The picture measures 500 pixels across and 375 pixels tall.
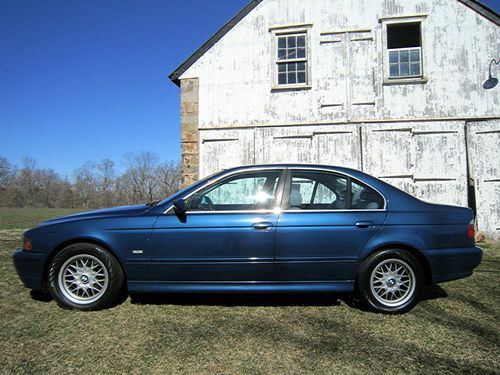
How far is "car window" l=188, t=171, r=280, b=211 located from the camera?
3.39 meters

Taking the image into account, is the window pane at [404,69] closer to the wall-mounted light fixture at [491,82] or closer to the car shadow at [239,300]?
the wall-mounted light fixture at [491,82]

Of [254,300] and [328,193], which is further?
[254,300]

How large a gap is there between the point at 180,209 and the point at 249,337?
1367 millimetres

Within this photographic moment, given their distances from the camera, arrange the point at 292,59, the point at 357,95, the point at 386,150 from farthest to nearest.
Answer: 1. the point at 292,59
2. the point at 357,95
3. the point at 386,150

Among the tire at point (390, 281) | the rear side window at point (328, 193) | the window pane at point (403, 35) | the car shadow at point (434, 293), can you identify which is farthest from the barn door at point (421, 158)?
the tire at point (390, 281)

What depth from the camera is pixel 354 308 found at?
344 cm

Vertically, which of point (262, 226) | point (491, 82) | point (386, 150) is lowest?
point (262, 226)

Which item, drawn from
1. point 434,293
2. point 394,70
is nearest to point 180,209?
point 434,293

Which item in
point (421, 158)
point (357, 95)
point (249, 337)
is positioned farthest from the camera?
point (357, 95)

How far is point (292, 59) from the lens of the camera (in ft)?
28.4

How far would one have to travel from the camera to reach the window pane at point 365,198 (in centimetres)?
341

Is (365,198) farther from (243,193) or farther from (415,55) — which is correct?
(415,55)

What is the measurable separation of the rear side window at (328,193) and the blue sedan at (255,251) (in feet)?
0.08

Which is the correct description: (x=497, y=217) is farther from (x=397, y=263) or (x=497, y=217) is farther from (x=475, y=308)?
(x=397, y=263)
